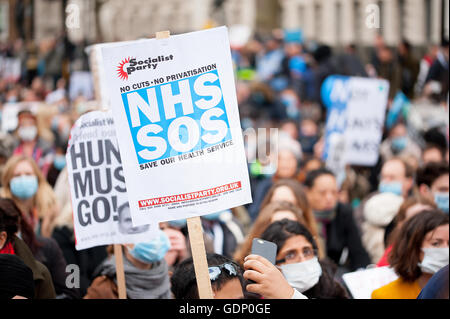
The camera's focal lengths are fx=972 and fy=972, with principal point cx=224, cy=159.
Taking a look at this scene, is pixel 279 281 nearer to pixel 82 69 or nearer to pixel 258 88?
pixel 258 88

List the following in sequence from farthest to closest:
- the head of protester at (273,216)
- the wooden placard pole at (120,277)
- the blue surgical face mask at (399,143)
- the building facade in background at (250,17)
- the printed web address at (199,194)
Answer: the building facade in background at (250,17), the blue surgical face mask at (399,143), the head of protester at (273,216), the wooden placard pole at (120,277), the printed web address at (199,194)

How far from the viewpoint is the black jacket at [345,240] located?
8.58m

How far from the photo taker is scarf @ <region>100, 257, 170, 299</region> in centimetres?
590

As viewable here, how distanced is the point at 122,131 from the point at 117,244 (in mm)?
1261

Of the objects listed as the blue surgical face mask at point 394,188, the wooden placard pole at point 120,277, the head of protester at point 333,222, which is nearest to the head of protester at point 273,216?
the wooden placard pole at point 120,277

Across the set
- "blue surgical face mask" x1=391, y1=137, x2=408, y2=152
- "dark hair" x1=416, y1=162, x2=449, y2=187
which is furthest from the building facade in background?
"dark hair" x1=416, y1=162, x2=449, y2=187

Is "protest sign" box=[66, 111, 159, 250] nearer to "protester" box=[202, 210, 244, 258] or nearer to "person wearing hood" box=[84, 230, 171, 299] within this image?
"person wearing hood" box=[84, 230, 171, 299]

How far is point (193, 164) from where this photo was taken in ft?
15.4

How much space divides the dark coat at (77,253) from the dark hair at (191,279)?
2066 millimetres

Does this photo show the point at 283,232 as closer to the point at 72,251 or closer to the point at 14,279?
the point at 14,279

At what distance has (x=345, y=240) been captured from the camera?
884cm

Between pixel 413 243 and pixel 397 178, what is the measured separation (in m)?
4.07

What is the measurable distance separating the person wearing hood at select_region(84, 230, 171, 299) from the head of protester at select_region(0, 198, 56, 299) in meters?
0.52

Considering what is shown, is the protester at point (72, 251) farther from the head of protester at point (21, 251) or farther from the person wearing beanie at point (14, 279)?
the person wearing beanie at point (14, 279)
